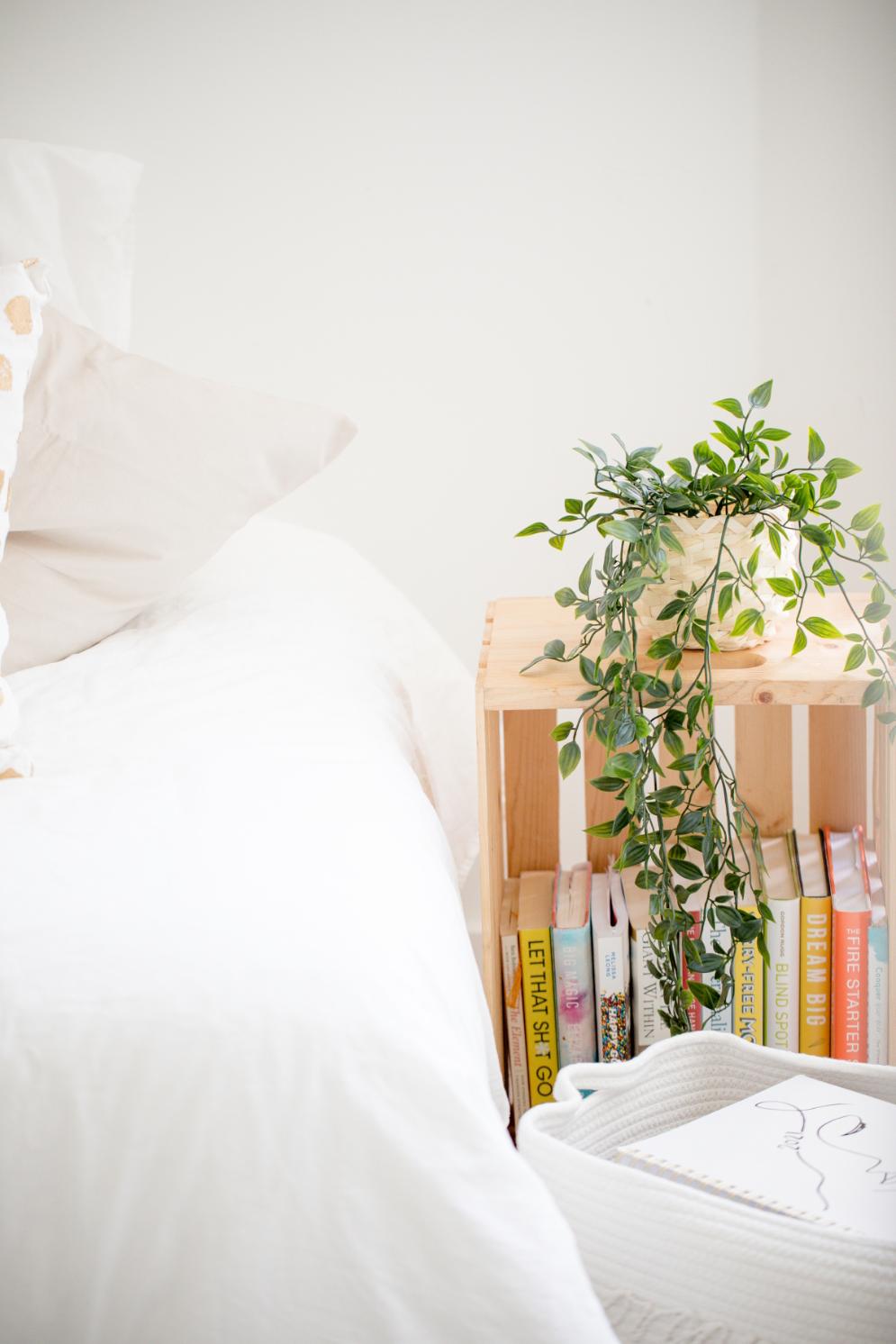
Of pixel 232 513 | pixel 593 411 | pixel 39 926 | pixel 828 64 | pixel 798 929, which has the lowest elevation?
pixel 798 929

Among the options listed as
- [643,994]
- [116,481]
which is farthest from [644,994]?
[116,481]

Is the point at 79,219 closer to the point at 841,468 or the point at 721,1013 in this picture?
the point at 841,468

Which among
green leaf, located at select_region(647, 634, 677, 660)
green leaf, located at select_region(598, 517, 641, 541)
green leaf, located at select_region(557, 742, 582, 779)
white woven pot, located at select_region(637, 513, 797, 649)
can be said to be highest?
green leaf, located at select_region(598, 517, 641, 541)

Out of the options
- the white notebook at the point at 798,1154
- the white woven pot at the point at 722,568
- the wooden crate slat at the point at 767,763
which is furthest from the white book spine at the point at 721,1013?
the white notebook at the point at 798,1154

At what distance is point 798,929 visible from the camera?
3.91 feet

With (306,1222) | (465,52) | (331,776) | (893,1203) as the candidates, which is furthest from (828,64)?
(306,1222)

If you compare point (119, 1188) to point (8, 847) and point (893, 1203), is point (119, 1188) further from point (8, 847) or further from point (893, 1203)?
point (893, 1203)

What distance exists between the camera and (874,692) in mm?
989

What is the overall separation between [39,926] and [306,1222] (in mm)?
197

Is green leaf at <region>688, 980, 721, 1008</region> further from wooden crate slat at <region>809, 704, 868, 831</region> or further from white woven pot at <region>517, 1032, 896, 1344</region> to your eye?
wooden crate slat at <region>809, 704, 868, 831</region>

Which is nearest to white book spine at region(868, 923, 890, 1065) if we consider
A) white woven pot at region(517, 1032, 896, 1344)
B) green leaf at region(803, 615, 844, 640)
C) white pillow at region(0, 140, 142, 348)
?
green leaf at region(803, 615, 844, 640)

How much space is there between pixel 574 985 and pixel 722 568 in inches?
18.7

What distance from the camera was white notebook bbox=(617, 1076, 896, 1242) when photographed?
0.65m

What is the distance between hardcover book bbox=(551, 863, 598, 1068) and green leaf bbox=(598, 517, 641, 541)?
1.48ft
